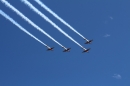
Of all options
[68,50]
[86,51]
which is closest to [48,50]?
[68,50]

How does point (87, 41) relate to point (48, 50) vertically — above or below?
above

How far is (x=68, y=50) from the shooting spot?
88.0m

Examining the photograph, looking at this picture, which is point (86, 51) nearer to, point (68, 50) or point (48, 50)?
point (68, 50)

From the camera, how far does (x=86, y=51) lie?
9300 cm

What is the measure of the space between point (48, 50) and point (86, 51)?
12.4 m

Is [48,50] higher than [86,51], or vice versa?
[86,51]

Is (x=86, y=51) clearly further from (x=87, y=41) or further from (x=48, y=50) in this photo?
(x=48, y=50)

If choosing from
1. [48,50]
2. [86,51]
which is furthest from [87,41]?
[48,50]

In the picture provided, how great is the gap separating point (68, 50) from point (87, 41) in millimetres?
5540

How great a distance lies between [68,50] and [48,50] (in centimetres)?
568

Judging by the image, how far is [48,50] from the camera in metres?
84.8

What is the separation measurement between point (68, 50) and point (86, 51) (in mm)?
6816

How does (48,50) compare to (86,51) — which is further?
(86,51)
